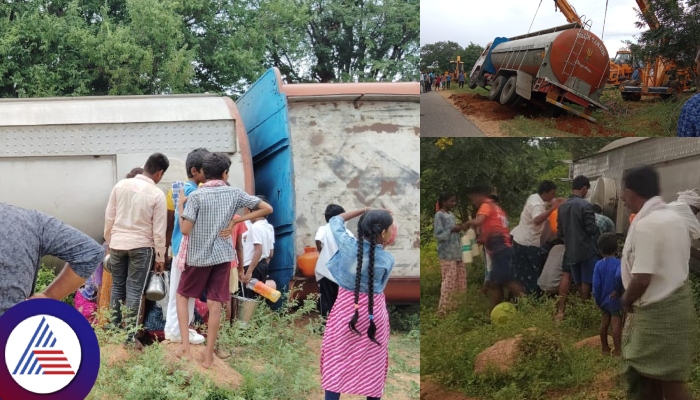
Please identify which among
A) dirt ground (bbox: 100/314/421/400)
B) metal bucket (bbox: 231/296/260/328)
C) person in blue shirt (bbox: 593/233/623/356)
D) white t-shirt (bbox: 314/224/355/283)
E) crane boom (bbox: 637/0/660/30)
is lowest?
dirt ground (bbox: 100/314/421/400)

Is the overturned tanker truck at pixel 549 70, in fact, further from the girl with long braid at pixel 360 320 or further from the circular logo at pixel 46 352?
the circular logo at pixel 46 352

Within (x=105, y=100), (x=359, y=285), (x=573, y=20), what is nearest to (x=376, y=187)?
(x=105, y=100)

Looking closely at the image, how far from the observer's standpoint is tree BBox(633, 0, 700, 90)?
2.45 meters

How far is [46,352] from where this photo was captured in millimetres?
1475

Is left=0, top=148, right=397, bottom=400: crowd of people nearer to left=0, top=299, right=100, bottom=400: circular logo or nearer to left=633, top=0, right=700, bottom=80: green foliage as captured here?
left=0, top=299, right=100, bottom=400: circular logo

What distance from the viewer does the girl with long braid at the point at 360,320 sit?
11.3 ft

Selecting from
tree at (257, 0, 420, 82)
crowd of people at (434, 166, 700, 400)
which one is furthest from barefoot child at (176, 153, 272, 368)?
tree at (257, 0, 420, 82)

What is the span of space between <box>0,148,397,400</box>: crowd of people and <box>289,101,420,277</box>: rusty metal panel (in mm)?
601

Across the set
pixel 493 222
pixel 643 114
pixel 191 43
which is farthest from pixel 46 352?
pixel 191 43

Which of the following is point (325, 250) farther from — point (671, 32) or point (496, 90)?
point (671, 32)

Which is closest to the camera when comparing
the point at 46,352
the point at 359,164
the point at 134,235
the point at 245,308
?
the point at 46,352

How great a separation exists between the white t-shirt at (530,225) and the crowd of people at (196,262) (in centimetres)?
117

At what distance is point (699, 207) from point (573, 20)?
2.61 ft

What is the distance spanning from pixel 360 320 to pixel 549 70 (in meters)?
1.30
